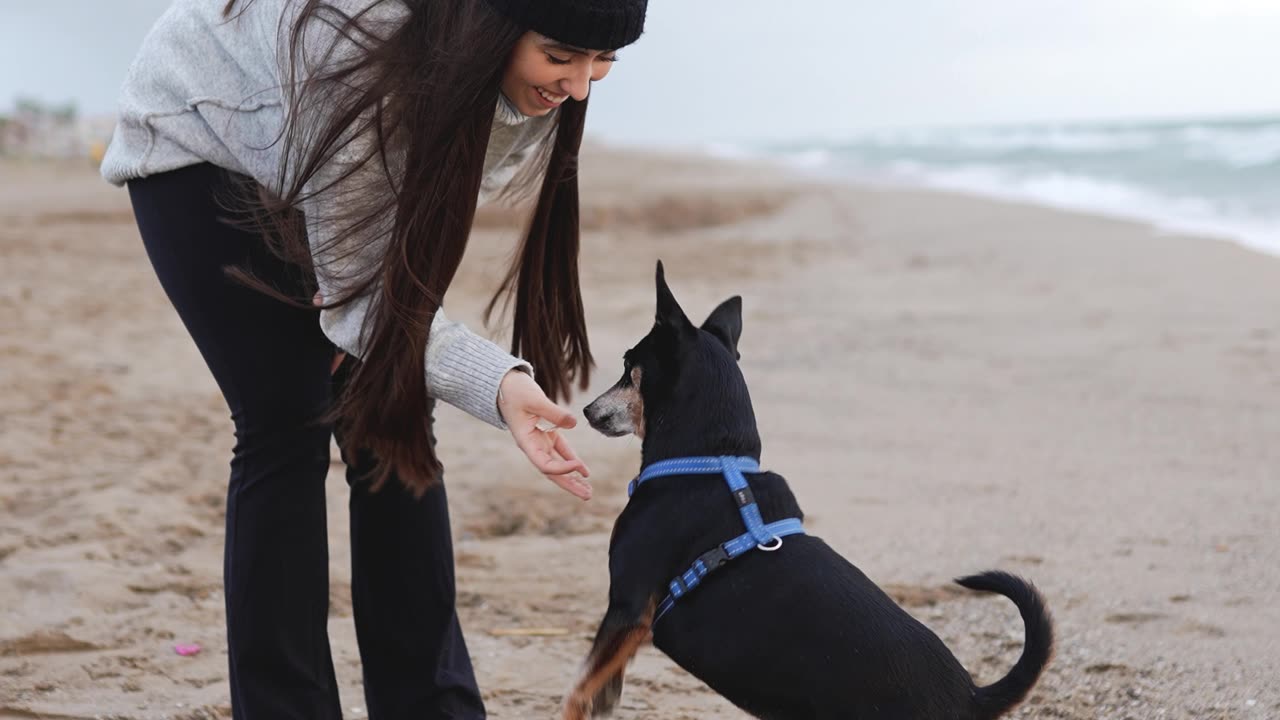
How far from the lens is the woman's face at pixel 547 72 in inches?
71.1

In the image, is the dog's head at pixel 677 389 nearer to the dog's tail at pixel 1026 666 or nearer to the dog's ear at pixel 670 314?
Answer: the dog's ear at pixel 670 314

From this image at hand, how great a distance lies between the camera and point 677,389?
2094 mm

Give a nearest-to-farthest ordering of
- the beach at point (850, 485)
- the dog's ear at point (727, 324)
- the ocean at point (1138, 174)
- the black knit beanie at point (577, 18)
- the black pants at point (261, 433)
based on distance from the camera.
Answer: the black knit beanie at point (577, 18)
the black pants at point (261, 433)
the dog's ear at point (727, 324)
the beach at point (850, 485)
the ocean at point (1138, 174)

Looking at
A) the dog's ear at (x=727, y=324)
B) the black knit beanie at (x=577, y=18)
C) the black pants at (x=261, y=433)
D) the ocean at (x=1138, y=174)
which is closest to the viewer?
the black knit beanie at (x=577, y=18)

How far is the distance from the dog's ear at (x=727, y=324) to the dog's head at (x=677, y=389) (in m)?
0.04

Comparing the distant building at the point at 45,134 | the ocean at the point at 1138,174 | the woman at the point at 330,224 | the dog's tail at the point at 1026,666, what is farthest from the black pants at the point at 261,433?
the distant building at the point at 45,134

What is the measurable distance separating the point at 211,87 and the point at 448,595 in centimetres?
106

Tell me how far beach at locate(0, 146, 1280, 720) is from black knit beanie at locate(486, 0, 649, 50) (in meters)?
0.80

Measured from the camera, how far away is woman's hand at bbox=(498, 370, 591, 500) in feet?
5.94

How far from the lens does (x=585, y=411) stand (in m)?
2.18

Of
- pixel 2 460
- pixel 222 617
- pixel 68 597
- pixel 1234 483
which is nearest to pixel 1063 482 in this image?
pixel 1234 483

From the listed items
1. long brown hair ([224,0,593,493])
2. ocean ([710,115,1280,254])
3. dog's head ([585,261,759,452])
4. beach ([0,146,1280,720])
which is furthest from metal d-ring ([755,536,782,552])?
ocean ([710,115,1280,254])

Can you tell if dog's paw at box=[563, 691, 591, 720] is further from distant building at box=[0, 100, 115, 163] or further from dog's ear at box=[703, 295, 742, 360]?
distant building at box=[0, 100, 115, 163]

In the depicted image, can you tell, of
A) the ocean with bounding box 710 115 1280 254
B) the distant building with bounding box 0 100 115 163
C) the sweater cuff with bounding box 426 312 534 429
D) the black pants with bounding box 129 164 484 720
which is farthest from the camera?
the distant building with bounding box 0 100 115 163
